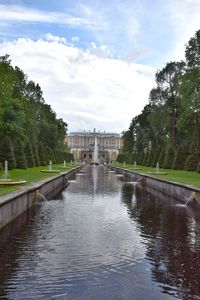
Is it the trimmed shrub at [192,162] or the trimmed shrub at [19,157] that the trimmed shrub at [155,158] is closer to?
the trimmed shrub at [192,162]

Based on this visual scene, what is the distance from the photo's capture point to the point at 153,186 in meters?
30.7

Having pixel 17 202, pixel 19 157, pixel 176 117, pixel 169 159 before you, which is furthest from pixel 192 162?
pixel 17 202

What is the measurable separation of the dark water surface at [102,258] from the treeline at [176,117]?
981 inches

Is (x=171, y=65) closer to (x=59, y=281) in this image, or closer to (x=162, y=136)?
(x=162, y=136)

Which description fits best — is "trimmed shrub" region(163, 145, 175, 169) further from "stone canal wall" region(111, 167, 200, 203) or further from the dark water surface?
the dark water surface

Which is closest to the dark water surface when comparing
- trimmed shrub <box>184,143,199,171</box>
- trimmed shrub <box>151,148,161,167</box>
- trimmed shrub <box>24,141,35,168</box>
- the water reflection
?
the water reflection

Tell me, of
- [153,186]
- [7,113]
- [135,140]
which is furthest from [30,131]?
[135,140]

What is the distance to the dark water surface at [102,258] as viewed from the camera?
7395 millimetres

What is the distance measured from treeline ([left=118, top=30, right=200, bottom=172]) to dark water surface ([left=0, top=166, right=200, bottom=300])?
981 inches

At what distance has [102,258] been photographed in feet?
31.0

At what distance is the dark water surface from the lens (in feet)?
24.3

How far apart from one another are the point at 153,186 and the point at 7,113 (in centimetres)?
1885

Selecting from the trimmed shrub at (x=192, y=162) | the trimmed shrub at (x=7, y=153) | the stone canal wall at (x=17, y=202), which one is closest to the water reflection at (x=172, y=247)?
the stone canal wall at (x=17, y=202)

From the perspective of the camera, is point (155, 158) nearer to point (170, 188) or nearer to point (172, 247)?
point (170, 188)
